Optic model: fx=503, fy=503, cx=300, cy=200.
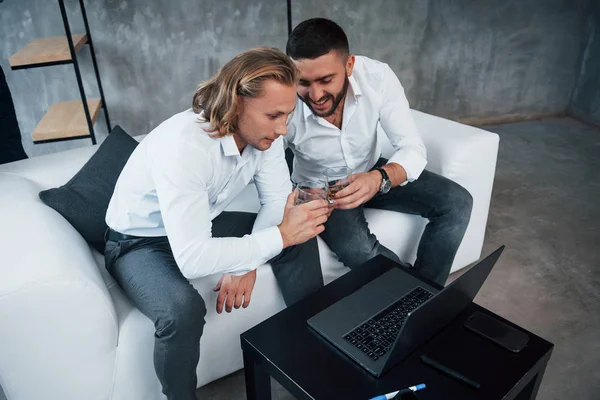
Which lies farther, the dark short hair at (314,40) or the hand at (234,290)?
the dark short hair at (314,40)

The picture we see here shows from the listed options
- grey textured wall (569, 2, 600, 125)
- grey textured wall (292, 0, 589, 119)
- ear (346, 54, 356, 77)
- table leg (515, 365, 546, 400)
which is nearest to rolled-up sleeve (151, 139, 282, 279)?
ear (346, 54, 356, 77)

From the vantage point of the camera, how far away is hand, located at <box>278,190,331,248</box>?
1.34 metres

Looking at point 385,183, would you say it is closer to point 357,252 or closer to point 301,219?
point 357,252

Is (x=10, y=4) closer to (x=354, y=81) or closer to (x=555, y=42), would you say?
(x=354, y=81)

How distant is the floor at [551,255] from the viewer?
5.47 ft

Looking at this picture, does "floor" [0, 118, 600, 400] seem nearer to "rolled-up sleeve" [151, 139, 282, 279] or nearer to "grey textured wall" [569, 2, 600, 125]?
"grey textured wall" [569, 2, 600, 125]

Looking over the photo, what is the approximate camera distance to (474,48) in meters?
3.64

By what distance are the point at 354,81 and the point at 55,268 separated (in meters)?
1.14

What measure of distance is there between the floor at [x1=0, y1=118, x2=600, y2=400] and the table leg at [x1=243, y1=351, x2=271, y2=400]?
32 cm

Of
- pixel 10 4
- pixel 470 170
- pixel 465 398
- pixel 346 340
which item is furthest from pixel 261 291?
pixel 10 4

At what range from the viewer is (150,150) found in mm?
1353

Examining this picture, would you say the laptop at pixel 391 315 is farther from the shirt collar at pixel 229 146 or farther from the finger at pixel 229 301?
the shirt collar at pixel 229 146

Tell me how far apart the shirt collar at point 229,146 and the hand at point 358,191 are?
32 centimetres

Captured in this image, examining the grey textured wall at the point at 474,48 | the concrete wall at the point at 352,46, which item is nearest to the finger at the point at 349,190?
the concrete wall at the point at 352,46
